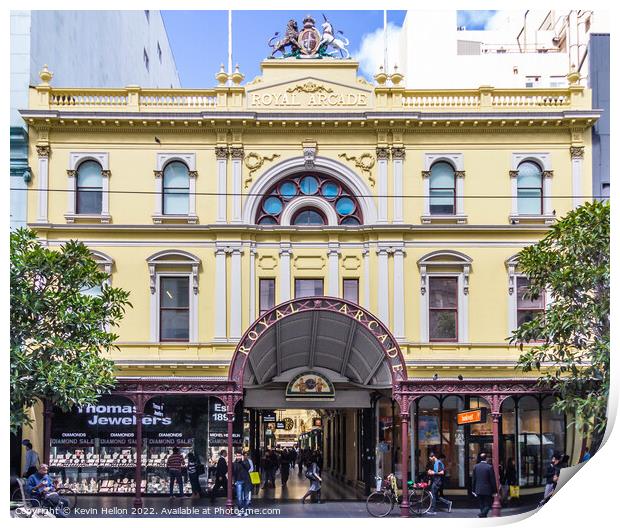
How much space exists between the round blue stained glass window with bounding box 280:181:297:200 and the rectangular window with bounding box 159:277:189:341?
405 cm

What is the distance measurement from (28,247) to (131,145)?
7.69 meters

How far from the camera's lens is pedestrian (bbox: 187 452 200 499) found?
3069 cm

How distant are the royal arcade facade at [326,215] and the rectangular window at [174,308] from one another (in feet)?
0.16

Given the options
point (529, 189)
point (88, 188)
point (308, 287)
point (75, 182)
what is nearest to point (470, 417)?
point (308, 287)

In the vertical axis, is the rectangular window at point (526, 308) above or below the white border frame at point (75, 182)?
below

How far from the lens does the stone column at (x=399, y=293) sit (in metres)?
32.2

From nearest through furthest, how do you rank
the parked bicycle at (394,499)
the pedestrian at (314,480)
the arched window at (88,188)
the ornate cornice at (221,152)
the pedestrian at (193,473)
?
the parked bicycle at (394,499) → the pedestrian at (314,480) → the pedestrian at (193,473) → the arched window at (88,188) → the ornate cornice at (221,152)

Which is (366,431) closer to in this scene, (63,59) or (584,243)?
(584,243)

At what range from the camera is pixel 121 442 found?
31.0 metres

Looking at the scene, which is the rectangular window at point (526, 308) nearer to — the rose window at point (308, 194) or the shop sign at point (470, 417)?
the shop sign at point (470, 417)

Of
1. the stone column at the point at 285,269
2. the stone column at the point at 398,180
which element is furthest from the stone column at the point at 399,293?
the stone column at the point at 285,269

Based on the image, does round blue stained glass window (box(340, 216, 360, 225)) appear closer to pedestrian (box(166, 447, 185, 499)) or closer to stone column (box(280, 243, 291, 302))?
stone column (box(280, 243, 291, 302))

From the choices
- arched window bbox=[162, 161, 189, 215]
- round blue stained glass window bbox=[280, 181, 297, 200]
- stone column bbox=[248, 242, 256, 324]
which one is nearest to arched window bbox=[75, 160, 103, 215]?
arched window bbox=[162, 161, 189, 215]

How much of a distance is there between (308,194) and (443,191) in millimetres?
4271
